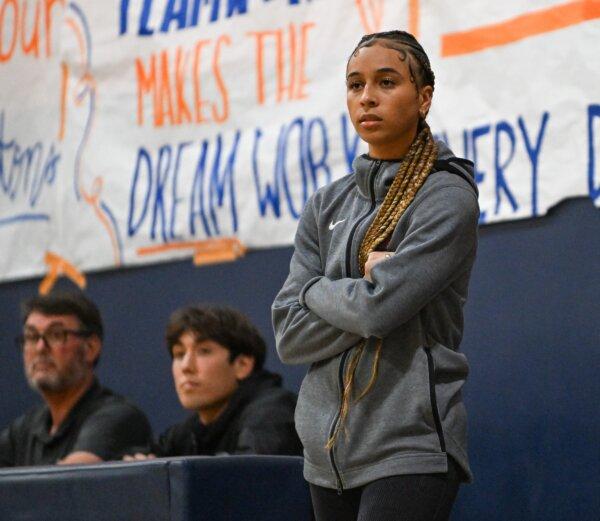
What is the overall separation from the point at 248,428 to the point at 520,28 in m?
1.36

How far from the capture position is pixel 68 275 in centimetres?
471

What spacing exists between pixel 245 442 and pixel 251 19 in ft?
5.23

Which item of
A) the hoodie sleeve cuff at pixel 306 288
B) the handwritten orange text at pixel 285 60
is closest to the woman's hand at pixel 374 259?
the hoodie sleeve cuff at pixel 306 288

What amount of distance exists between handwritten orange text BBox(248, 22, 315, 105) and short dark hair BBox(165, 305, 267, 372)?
81cm

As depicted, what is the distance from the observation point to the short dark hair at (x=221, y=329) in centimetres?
365

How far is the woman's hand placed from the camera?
205 centimetres

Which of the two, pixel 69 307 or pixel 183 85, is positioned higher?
pixel 183 85

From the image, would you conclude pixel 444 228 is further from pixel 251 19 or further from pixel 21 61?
pixel 21 61

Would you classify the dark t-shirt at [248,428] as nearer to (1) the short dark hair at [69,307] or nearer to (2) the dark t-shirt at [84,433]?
(2) the dark t-shirt at [84,433]

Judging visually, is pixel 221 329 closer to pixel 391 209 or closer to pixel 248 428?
pixel 248 428

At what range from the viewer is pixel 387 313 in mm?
1994

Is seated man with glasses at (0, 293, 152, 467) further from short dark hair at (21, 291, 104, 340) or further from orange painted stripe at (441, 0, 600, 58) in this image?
orange painted stripe at (441, 0, 600, 58)

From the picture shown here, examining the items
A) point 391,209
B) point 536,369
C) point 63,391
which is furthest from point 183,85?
point 391,209

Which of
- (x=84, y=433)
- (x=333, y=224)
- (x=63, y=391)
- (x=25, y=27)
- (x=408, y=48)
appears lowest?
(x=84, y=433)
